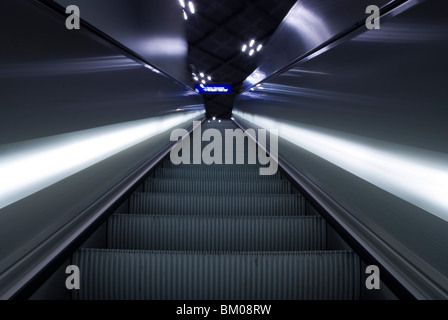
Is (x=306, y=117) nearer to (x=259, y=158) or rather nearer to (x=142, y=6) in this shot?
(x=259, y=158)

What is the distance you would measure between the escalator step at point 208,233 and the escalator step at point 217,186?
117 cm

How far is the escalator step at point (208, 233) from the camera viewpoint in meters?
2.27

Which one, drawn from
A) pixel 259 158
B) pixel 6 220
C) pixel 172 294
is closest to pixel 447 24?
pixel 172 294

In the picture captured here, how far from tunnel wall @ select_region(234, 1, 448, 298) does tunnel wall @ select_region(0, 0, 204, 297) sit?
1659 mm

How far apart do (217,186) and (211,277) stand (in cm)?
181

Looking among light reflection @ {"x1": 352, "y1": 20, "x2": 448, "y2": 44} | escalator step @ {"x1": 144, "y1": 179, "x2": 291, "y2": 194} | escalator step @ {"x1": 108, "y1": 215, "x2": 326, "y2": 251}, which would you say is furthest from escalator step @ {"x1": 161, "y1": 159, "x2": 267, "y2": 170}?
light reflection @ {"x1": 352, "y1": 20, "x2": 448, "y2": 44}

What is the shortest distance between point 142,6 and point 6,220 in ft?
12.3

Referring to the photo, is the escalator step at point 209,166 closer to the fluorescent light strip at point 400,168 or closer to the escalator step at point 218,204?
the escalator step at point 218,204

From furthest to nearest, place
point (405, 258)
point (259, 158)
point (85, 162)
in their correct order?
point (259, 158) < point (85, 162) < point (405, 258)

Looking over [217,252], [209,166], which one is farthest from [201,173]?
[217,252]

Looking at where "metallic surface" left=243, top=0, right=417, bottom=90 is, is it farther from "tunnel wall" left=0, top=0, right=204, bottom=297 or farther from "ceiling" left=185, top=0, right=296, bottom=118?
"ceiling" left=185, top=0, right=296, bottom=118

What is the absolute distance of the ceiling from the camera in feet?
45.2

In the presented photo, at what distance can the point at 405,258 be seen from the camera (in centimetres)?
133

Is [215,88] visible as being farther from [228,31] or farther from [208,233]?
[208,233]
